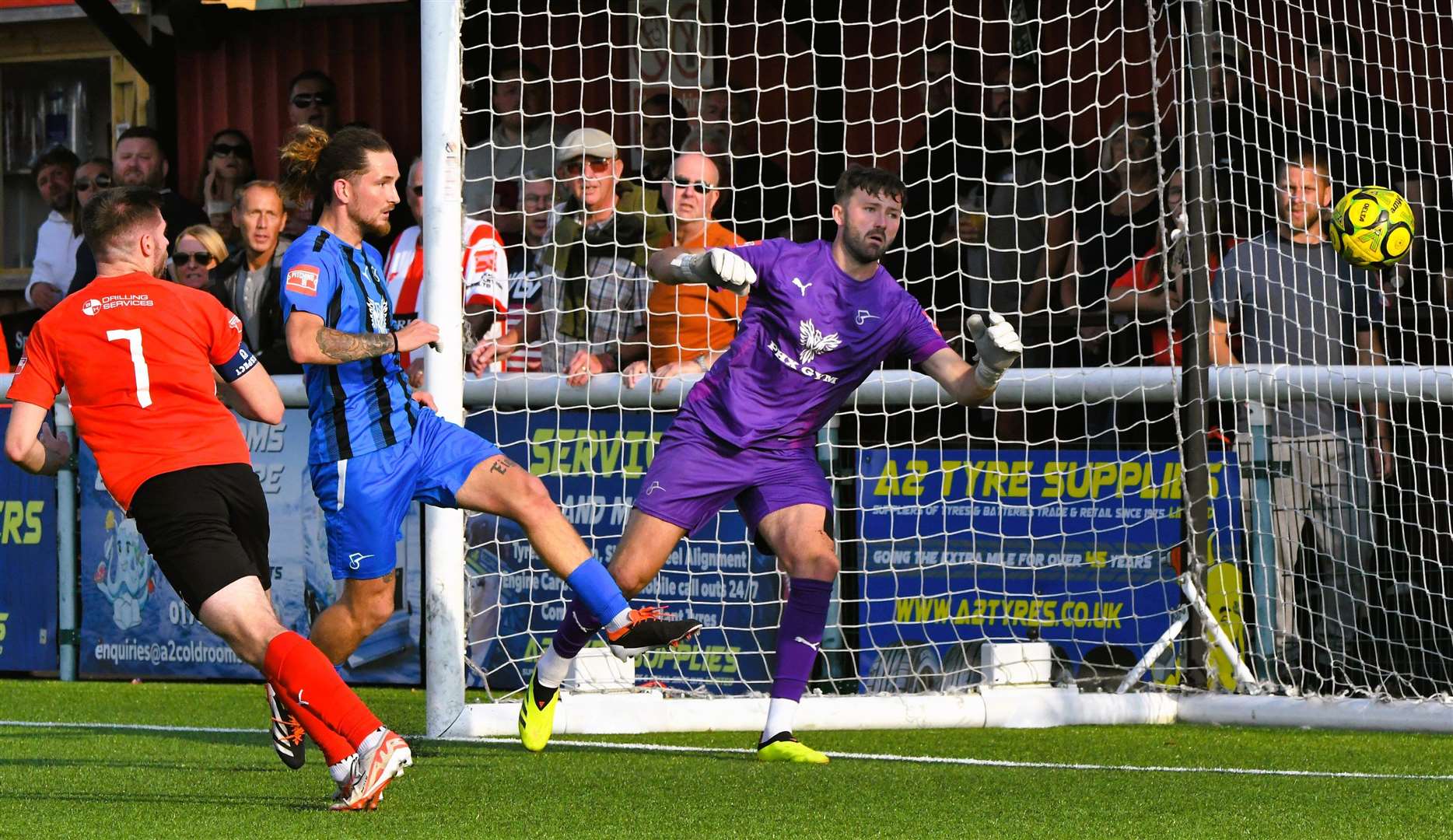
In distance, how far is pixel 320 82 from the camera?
478 inches

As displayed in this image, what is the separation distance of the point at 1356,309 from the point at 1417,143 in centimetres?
91

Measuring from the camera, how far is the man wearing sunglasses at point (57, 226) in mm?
12578

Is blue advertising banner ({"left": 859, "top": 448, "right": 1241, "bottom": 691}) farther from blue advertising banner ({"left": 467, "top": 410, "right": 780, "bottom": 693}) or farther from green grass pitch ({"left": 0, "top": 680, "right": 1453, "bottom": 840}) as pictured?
green grass pitch ({"left": 0, "top": 680, "right": 1453, "bottom": 840})

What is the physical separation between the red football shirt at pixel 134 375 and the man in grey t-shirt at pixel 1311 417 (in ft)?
15.7

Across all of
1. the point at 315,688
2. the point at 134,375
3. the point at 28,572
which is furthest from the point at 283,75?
the point at 315,688

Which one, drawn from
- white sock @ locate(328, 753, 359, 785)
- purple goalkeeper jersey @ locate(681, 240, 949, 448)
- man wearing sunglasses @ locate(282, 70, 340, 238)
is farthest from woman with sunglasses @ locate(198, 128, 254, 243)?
white sock @ locate(328, 753, 359, 785)

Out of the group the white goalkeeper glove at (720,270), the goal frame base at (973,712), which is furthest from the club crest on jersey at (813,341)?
the goal frame base at (973,712)

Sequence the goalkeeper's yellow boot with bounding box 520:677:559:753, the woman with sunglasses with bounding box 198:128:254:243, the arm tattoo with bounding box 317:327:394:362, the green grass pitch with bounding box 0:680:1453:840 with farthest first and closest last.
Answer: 1. the woman with sunglasses with bounding box 198:128:254:243
2. the goalkeeper's yellow boot with bounding box 520:677:559:753
3. the arm tattoo with bounding box 317:327:394:362
4. the green grass pitch with bounding box 0:680:1453:840

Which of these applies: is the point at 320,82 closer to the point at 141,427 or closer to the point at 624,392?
the point at 624,392

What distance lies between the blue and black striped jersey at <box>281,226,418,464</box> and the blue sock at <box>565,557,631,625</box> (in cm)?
81

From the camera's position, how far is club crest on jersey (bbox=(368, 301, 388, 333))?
20.4ft

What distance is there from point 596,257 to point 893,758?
11.6ft

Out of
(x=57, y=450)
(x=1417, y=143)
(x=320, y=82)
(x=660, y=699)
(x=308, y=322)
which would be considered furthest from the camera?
(x=320, y=82)

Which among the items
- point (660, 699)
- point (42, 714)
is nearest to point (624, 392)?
point (660, 699)
